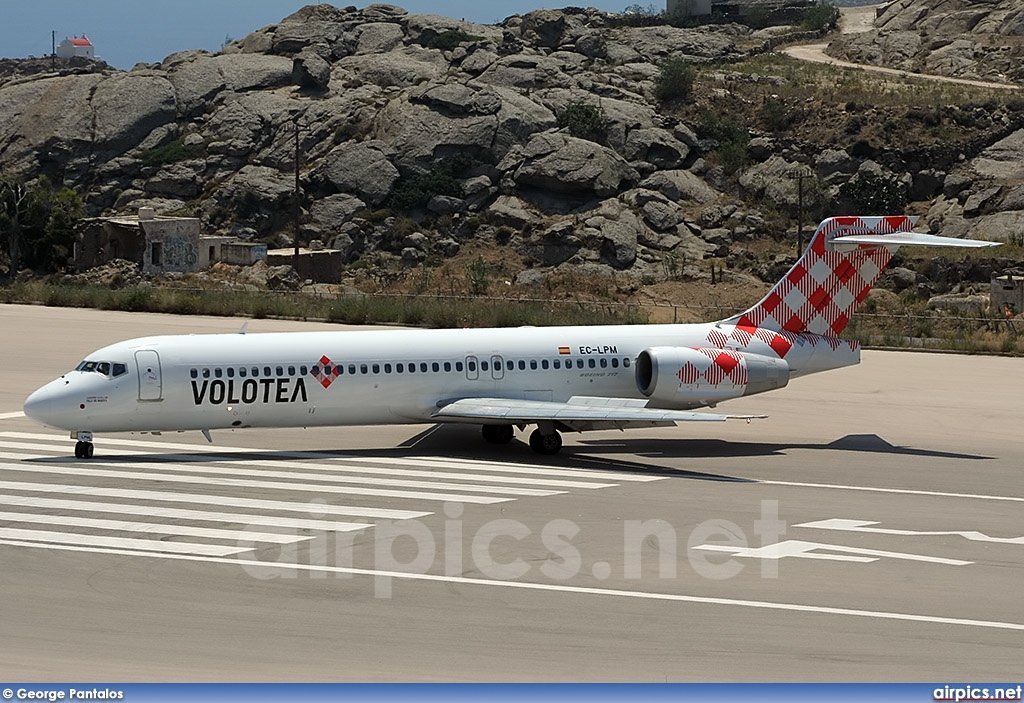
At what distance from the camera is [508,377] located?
31.3 m

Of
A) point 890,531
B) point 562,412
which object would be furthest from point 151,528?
point 890,531

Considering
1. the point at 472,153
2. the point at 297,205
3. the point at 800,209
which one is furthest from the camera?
the point at 472,153

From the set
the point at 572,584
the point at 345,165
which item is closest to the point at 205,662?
the point at 572,584

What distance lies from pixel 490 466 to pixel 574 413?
2.22 m

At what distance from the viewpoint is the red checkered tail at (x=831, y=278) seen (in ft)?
111

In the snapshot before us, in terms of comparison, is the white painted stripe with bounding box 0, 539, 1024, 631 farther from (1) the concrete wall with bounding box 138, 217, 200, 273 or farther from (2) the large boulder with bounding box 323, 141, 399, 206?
(2) the large boulder with bounding box 323, 141, 399, 206

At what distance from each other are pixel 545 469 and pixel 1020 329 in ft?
116

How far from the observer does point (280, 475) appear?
27.5 meters

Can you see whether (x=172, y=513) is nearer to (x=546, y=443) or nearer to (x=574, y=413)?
(x=574, y=413)

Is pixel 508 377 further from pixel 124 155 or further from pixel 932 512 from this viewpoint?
pixel 124 155

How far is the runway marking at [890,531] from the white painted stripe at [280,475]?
5277 millimetres

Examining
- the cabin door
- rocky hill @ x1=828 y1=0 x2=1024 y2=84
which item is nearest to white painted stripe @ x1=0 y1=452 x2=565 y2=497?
the cabin door

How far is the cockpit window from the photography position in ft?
92.4

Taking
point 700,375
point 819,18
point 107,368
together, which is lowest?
point 700,375
